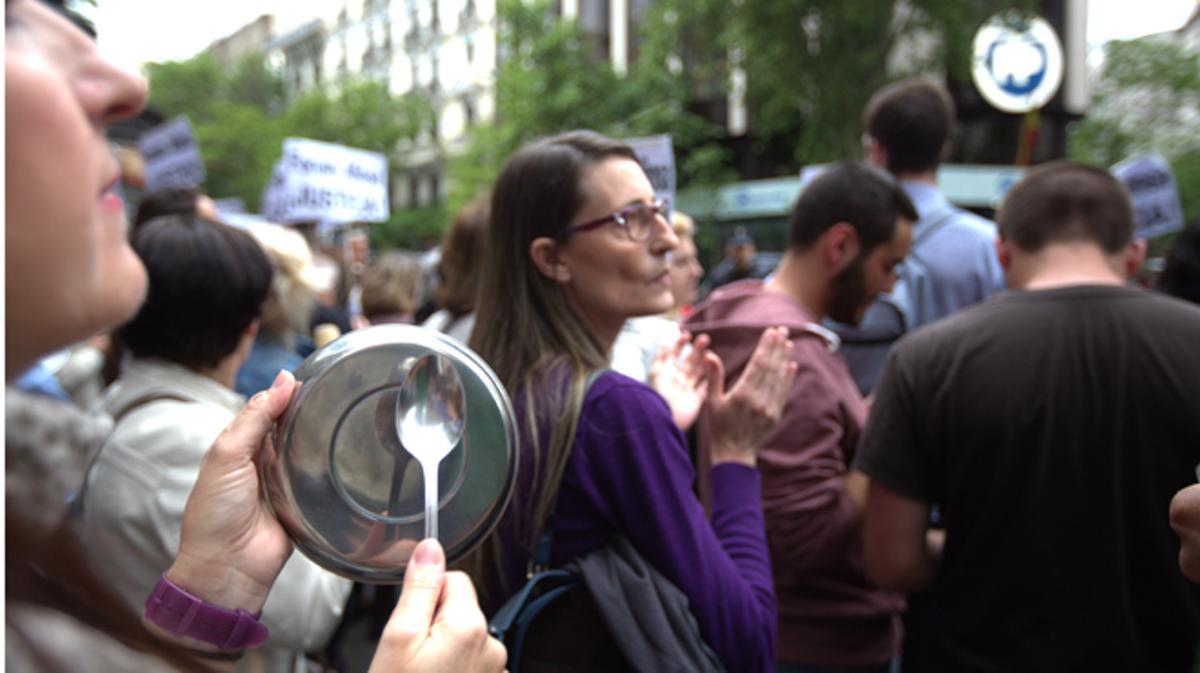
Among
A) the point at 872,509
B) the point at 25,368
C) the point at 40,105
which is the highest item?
the point at 40,105

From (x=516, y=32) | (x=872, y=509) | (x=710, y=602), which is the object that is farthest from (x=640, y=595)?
(x=516, y=32)

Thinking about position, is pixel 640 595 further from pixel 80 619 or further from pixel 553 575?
pixel 80 619

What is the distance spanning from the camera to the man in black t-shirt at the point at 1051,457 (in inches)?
79.7

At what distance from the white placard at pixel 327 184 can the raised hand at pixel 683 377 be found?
172 inches

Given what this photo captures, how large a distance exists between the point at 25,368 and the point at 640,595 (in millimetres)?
1077

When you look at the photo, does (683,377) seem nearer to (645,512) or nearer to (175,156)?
(645,512)

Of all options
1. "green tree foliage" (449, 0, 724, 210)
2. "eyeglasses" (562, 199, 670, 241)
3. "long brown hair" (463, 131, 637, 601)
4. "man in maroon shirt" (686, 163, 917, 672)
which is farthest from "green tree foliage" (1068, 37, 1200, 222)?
"long brown hair" (463, 131, 637, 601)

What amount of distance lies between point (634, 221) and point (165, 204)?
8.95 ft

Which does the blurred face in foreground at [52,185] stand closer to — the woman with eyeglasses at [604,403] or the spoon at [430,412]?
the spoon at [430,412]

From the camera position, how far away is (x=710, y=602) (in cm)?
166

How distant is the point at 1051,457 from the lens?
6.85 ft

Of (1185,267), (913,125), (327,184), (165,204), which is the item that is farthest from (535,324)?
(327,184)

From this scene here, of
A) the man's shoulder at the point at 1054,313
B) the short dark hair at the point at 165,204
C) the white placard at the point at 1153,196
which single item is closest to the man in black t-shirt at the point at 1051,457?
the man's shoulder at the point at 1054,313

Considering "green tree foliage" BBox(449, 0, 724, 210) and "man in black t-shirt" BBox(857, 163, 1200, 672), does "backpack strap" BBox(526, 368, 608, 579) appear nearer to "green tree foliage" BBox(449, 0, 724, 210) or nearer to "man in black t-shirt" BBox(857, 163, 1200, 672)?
"man in black t-shirt" BBox(857, 163, 1200, 672)
